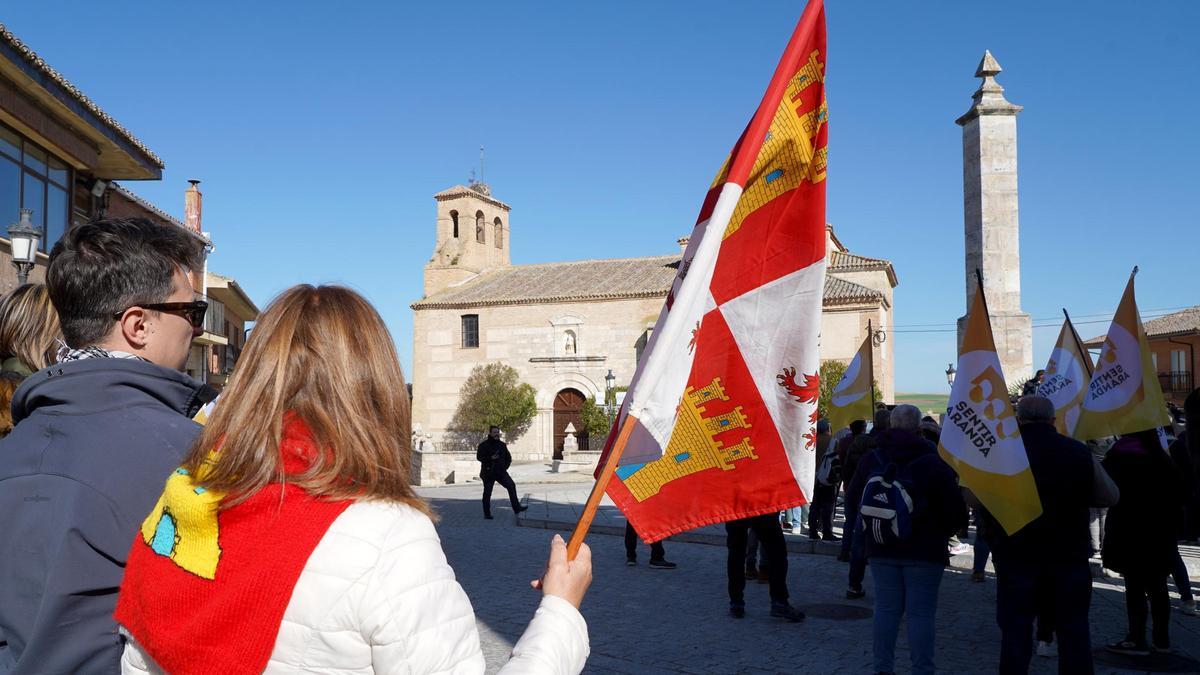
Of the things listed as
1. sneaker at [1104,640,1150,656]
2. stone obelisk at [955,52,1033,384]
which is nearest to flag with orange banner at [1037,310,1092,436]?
sneaker at [1104,640,1150,656]

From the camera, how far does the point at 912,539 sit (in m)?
5.49

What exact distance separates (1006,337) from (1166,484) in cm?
996

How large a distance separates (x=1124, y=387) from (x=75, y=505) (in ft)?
23.7

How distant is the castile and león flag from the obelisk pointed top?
14.4m

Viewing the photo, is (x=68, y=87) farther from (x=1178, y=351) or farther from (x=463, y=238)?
(x=1178, y=351)

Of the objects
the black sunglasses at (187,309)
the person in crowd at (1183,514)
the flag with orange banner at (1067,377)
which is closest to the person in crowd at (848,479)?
the flag with orange banner at (1067,377)

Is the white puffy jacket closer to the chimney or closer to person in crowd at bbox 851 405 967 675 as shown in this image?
person in crowd at bbox 851 405 967 675

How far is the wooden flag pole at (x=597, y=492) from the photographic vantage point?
2.05 metres

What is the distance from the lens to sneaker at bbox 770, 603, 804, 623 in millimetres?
7812

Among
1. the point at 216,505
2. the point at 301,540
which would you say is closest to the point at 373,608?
the point at 301,540

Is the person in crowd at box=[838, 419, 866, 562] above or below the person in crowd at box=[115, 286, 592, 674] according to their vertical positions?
below

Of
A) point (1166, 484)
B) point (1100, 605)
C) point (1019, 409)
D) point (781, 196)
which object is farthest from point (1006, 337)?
point (781, 196)

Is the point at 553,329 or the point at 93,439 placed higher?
the point at 553,329

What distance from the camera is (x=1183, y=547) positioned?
477 inches
